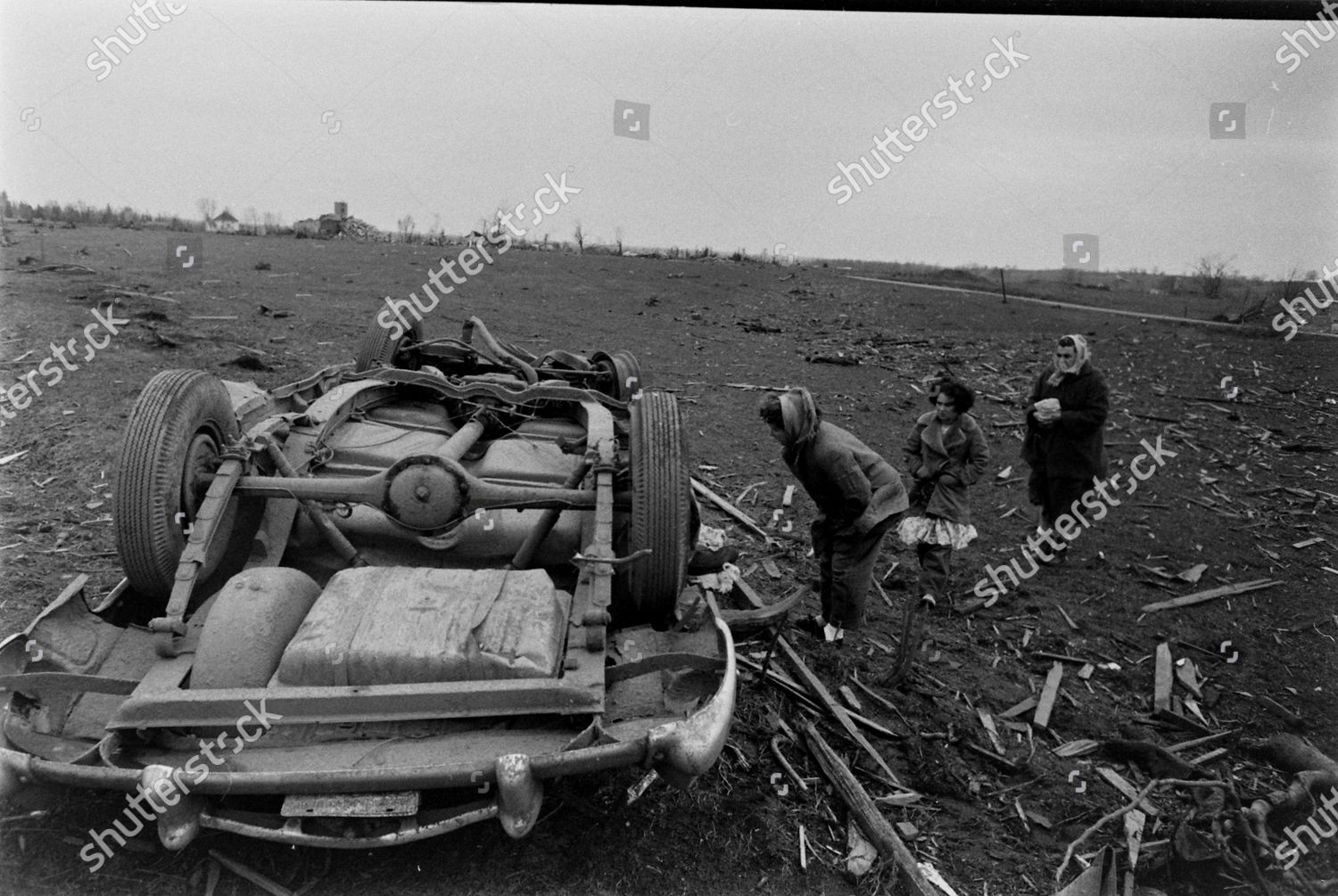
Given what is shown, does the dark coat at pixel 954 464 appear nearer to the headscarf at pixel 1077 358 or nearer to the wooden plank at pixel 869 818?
the headscarf at pixel 1077 358

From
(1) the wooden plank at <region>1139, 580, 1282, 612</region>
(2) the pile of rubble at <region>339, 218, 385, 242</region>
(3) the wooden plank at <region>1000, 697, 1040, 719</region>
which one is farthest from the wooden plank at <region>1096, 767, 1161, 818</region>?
(2) the pile of rubble at <region>339, 218, 385, 242</region>

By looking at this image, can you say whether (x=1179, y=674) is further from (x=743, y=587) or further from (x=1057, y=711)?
(x=743, y=587)

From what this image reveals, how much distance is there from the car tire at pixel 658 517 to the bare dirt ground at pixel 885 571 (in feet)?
2.74

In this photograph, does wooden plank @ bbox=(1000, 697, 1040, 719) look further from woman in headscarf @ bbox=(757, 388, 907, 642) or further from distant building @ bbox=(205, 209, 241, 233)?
distant building @ bbox=(205, 209, 241, 233)

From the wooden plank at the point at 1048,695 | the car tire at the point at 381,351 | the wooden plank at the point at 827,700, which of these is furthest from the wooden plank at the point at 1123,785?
the car tire at the point at 381,351

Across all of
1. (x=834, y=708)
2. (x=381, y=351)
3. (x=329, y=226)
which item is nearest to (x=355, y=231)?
(x=329, y=226)

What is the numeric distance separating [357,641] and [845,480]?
2.75m

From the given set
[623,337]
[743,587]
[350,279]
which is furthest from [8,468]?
[350,279]

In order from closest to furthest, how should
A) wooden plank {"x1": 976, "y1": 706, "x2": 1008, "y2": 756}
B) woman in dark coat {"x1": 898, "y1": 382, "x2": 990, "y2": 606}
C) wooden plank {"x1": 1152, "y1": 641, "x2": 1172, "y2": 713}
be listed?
wooden plank {"x1": 976, "y1": 706, "x2": 1008, "y2": 756}
wooden plank {"x1": 1152, "y1": 641, "x2": 1172, "y2": 713}
woman in dark coat {"x1": 898, "y1": 382, "x2": 990, "y2": 606}

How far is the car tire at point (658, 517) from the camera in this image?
378cm

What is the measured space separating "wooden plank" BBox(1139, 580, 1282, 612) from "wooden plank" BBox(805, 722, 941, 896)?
3495 millimetres

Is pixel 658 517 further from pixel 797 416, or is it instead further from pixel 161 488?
pixel 161 488

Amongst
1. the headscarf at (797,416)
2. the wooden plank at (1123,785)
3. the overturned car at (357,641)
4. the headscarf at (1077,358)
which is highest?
the headscarf at (1077,358)

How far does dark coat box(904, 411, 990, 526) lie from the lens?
16.7ft
